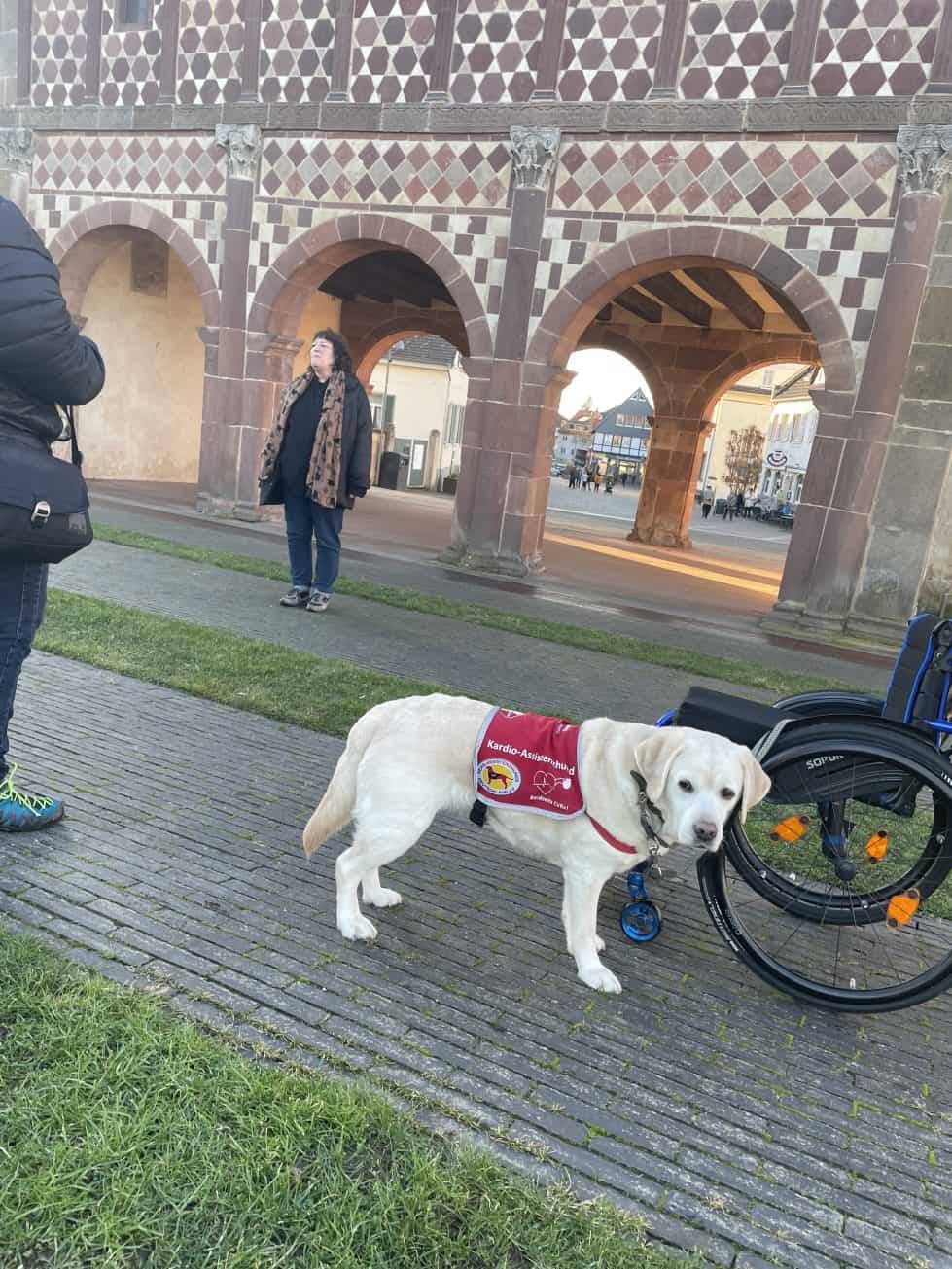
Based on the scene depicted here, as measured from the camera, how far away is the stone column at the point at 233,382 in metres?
13.0

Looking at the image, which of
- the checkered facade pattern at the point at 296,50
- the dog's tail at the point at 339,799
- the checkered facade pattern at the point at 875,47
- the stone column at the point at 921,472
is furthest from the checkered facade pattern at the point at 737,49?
the dog's tail at the point at 339,799

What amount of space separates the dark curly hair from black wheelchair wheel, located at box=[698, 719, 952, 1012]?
18.7 feet

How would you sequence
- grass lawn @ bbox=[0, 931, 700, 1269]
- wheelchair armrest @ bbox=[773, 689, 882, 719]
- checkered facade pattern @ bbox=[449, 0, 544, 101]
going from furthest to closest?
1. checkered facade pattern @ bbox=[449, 0, 544, 101]
2. wheelchair armrest @ bbox=[773, 689, 882, 719]
3. grass lawn @ bbox=[0, 931, 700, 1269]

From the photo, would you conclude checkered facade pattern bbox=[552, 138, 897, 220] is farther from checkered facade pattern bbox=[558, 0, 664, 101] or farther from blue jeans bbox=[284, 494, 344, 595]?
blue jeans bbox=[284, 494, 344, 595]

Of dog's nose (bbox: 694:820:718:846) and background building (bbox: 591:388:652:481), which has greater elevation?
background building (bbox: 591:388:652:481)

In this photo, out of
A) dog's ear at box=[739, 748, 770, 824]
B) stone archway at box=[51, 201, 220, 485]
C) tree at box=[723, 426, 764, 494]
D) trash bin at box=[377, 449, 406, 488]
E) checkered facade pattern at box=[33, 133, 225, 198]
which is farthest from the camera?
tree at box=[723, 426, 764, 494]

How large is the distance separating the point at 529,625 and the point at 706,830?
6372 mm

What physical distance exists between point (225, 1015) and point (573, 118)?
36.9 feet

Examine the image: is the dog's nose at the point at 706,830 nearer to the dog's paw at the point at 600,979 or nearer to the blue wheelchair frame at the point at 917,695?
the blue wheelchair frame at the point at 917,695

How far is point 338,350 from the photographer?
8.05 meters

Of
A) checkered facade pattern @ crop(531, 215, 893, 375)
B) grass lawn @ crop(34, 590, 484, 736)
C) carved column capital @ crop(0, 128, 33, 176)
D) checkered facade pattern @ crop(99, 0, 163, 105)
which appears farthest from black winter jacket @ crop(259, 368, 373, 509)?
carved column capital @ crop(0, 128, 33, 176)

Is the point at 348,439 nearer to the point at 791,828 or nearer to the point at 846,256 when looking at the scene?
the point at 791,828

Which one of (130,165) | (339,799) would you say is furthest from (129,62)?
(339,799)

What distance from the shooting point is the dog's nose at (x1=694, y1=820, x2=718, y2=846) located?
272cm
